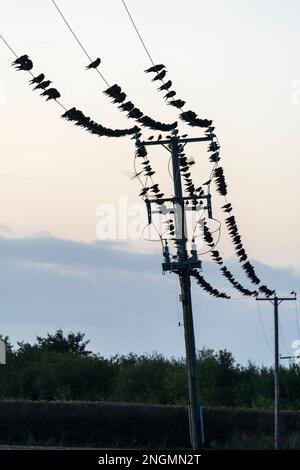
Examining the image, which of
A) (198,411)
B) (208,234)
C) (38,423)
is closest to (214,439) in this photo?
(38,423)

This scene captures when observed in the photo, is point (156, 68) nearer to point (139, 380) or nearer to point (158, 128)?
point (158, 128)

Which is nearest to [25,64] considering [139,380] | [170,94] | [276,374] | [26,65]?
[26,65]

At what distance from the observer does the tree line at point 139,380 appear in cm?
11569

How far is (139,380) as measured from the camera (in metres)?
122

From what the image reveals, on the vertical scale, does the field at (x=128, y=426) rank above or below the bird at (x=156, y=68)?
below

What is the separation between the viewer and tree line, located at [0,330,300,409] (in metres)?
116

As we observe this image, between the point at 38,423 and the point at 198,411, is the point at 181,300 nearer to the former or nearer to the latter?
the point at 198,411

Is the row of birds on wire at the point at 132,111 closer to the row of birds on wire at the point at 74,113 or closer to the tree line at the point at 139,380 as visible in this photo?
the row of birds on wire at the point at 74,113

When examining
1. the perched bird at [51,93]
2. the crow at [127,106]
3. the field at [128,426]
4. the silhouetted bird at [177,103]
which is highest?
the silhouetted bird at [177,103]

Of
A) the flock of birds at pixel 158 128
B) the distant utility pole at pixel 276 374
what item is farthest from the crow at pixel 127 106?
the distant utility pole at pixel 276 374
